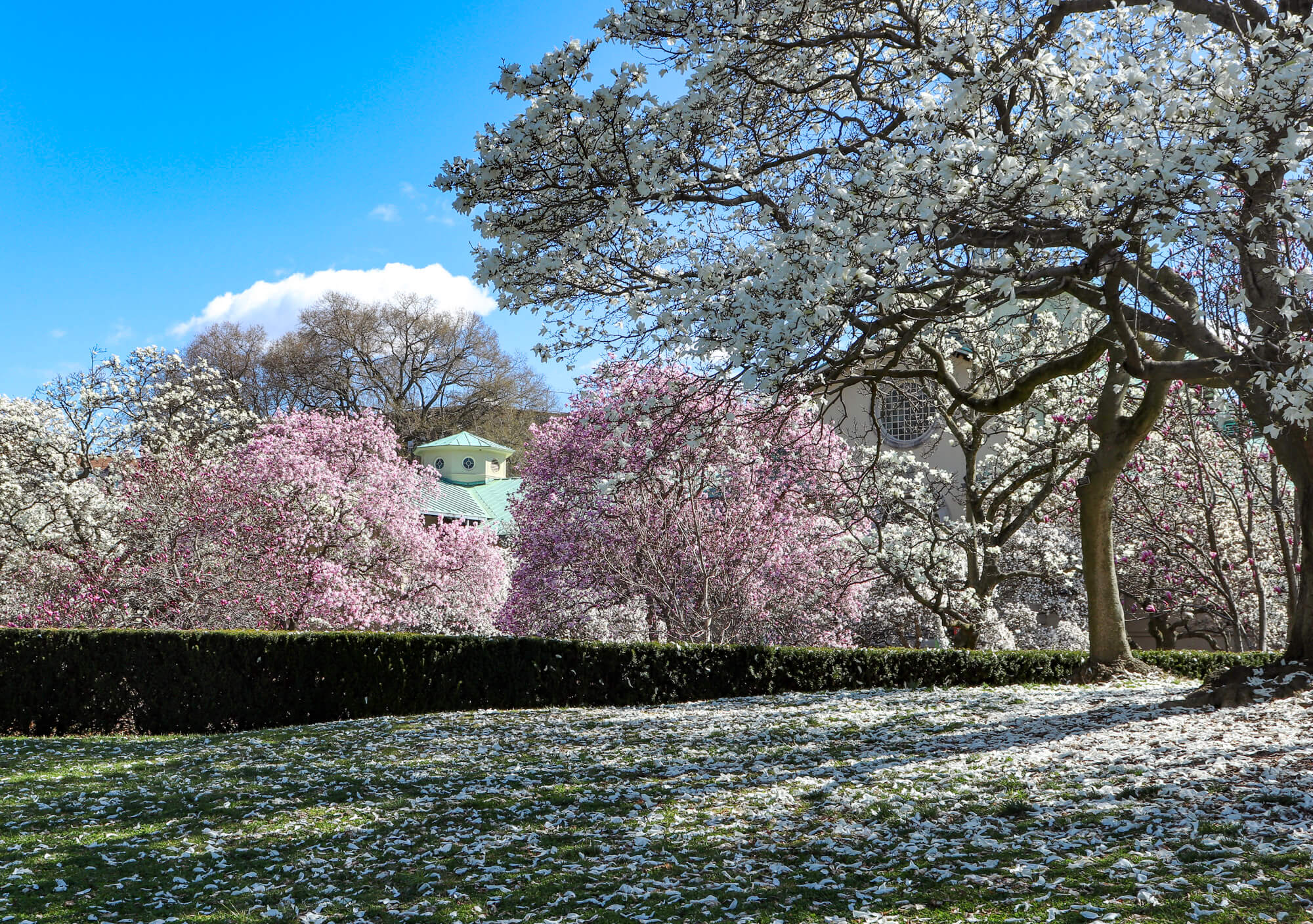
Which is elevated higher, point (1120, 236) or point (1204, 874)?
point (1120, 236)

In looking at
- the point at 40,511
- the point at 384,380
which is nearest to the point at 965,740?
the point at 40,511

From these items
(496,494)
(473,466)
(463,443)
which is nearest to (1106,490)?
→ (496,494)

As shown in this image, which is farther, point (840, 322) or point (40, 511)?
point (40, 511)

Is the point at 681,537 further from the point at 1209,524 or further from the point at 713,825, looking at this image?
the point at 713,825

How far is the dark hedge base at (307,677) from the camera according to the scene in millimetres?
12422

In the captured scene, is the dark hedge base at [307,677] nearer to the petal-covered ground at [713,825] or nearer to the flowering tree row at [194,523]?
the petal-covered ground at [713,825]

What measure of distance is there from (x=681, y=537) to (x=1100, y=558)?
6.35m

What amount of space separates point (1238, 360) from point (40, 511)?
64.0 feet

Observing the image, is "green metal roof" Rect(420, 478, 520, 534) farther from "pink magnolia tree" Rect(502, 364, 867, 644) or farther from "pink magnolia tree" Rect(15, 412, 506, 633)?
"pink magnolia tree" Rect(502, 364, 867, 644)

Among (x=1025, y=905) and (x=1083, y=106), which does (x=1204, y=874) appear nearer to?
(x=1025, y=905)

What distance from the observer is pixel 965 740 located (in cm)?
824

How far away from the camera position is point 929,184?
6.27 m

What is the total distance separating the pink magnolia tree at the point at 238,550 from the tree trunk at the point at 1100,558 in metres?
12.8

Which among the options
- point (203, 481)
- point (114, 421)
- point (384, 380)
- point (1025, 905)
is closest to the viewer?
point (1025, 905)
